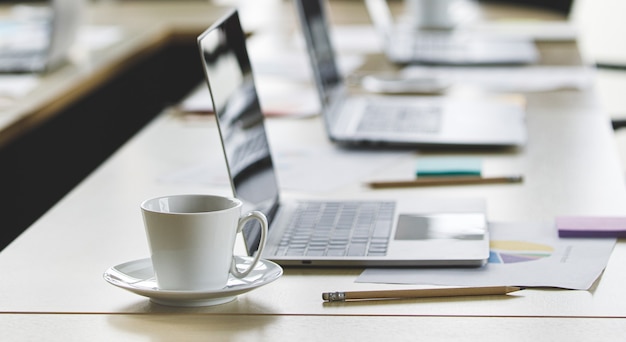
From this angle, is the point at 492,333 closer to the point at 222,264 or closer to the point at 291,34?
the point at 222,264

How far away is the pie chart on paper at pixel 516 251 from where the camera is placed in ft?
3.70

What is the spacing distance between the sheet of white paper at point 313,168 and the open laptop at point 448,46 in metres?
0.89

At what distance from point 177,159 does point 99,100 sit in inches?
40.9

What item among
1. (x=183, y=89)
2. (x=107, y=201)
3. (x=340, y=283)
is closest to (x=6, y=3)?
(x=183, y=89)

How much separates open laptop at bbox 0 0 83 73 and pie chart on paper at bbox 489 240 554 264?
148cm

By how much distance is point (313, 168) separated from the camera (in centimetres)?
158

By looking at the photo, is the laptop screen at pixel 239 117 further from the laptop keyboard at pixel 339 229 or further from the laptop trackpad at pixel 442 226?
the laptop trackpad at pixel 442 226

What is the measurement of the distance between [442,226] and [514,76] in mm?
1212

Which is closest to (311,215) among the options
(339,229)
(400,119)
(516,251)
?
(339,229)

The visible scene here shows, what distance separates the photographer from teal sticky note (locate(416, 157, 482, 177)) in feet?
5.01

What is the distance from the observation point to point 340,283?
107 cm

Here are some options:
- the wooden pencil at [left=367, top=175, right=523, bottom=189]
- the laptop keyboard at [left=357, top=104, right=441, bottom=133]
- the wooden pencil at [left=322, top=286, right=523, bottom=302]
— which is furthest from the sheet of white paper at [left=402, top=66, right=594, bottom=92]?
the wooden pencil at [left=322, top=286, right=523, bottom=302]

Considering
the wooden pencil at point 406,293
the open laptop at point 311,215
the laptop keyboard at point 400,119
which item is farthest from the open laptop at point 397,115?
the wooden pencil at point 406,293

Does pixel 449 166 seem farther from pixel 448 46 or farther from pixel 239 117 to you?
pixel 448 46
